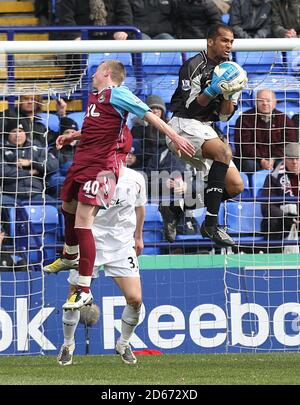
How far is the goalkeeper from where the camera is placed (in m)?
9.82

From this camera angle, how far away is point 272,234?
42.3ft

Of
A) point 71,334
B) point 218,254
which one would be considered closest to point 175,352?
point 218,254

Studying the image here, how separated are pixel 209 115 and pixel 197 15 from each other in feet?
18.3

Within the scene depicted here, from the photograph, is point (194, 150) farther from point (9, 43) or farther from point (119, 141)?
point (9, 43)

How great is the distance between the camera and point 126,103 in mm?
9570

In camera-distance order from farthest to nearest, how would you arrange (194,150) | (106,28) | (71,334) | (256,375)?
1. (106,28)
2. (71,334)
3. (194,150)
4. (256,375)

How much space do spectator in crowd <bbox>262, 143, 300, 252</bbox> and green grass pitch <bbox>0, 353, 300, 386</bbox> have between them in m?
1.85

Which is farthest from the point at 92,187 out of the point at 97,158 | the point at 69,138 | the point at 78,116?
the point at 78,116

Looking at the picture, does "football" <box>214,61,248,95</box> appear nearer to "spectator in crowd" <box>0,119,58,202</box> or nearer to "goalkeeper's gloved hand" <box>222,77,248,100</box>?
"goalkeeper's gloved hand" <box>222,77,248,100</box>

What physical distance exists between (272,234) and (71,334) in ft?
11.4

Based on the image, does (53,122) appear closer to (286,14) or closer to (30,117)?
(30,117)

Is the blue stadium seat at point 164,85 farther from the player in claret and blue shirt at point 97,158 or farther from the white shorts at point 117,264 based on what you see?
the player in claret and blue shirt at point 97,158

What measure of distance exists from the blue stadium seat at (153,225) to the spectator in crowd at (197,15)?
3.41m

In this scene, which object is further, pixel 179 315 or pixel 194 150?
pixel 179 315
